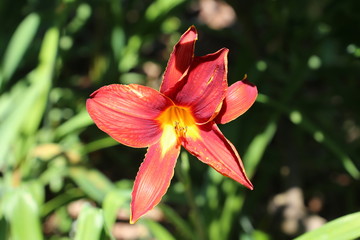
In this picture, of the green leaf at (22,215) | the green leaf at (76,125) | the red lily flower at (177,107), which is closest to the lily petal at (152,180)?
the red lily flower at (177,107)

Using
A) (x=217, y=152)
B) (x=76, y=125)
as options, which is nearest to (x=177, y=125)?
(x=217, y=152)

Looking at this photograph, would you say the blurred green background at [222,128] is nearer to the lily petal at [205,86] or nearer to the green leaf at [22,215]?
the green leaf at [22,215]

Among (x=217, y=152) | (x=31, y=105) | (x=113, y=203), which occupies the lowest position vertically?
(x=113, y=203)

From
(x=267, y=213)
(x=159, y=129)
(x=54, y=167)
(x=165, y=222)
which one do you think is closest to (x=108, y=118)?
(x=159, y=129)

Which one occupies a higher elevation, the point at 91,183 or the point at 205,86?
the point at 205,86

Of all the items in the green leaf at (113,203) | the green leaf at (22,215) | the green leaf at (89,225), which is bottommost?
the green leaf at (113,203)

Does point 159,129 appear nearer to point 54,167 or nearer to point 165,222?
point 54,167

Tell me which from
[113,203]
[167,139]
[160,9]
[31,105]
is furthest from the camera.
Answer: [160,9]

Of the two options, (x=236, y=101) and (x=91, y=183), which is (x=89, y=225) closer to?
(x=236, y=101)
